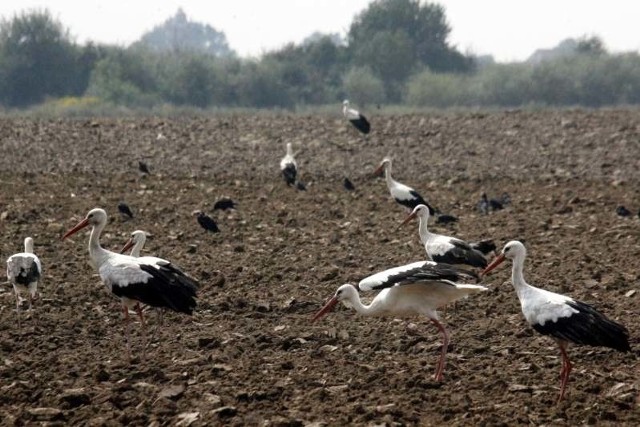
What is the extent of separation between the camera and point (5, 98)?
63250mm

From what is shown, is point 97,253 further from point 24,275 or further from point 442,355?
point 442,355

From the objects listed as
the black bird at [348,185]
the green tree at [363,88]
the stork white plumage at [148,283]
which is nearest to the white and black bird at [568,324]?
the stork white plumage at [148,283]

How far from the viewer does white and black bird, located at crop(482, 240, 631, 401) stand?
9719 mm

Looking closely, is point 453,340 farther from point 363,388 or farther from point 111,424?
point 111,424

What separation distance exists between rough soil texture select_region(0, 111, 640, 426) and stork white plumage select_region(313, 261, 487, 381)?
1.22 ft

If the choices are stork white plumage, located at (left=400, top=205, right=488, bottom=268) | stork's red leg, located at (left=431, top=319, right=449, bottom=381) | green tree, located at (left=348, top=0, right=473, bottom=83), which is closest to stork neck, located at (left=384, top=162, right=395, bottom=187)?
stork white plumage, located at (left=400, top=205, right=488, bottom=268)

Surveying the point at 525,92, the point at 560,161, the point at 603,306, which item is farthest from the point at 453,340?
the point at 525,92

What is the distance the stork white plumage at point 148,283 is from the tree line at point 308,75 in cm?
4465

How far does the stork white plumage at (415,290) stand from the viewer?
10.9m

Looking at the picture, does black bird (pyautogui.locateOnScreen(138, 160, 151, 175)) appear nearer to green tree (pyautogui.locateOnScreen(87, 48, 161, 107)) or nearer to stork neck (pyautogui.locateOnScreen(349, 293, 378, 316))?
stork neck (pyautogui.locateOnScreen(349, 293, 378, 316))

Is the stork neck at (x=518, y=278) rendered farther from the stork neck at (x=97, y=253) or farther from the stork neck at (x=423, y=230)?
the stork neck at (x=423, y=230)

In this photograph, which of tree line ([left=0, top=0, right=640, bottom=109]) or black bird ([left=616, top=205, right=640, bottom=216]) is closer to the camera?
black bird ([left=616, top=205, right=640, bottom=216])

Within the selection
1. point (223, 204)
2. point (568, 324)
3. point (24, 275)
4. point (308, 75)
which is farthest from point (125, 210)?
point (308, 75)

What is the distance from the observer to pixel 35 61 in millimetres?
66125
